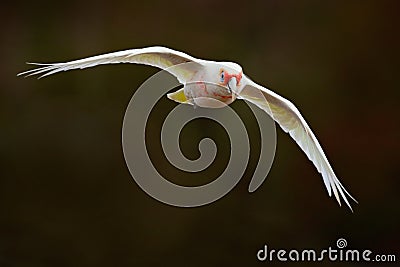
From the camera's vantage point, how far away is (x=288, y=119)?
1365 mm

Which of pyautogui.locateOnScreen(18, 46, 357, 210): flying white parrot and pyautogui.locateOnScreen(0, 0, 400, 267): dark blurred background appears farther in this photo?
pyautogui.locateOnScreen(0, 0, 400, 267): dark blurred background

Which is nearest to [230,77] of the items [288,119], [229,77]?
[229,77]

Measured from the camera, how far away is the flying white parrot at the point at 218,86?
1283 millimetres

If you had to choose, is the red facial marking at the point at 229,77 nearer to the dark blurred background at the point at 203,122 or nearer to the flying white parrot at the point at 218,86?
the flying white parrot at the point at 218,86

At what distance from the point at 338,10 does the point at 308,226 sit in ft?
1.66

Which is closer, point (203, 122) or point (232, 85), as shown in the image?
point (232, 85)

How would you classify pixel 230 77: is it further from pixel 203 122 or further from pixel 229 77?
pixel 203 122

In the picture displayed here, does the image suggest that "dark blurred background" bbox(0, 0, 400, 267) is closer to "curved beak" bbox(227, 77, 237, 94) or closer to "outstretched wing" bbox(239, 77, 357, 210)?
"outstretched wing" bbox(239, 77, 357, 210)

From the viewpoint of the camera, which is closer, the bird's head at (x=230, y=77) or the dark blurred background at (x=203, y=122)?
the bird's head at (x=230, y=77)

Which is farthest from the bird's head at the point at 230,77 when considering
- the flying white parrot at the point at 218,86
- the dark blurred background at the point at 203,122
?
the dark blurred background at the point at 203,122

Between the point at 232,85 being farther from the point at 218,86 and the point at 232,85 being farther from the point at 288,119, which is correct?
the point at 288,119

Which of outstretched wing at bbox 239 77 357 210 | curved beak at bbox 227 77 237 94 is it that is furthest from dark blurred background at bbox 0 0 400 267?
curved beak at bbox 227 77 237 94

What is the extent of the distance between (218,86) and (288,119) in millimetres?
183

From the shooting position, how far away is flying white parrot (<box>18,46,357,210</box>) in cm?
128
